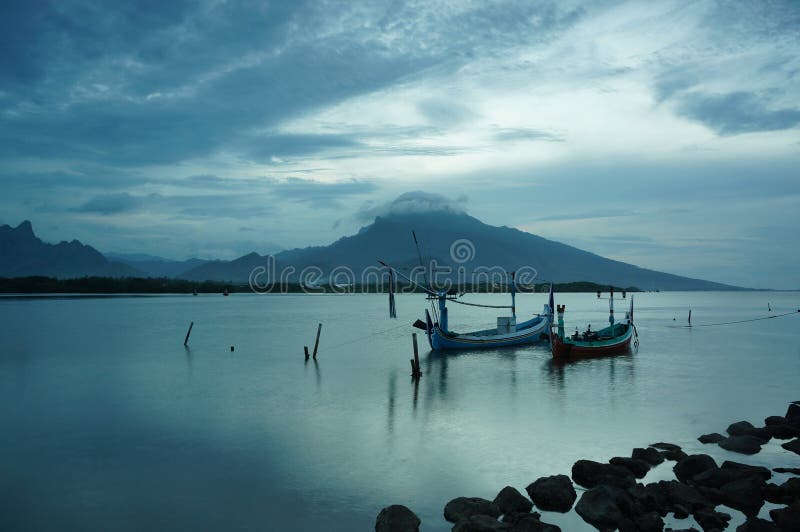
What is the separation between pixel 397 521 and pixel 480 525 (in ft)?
6.16

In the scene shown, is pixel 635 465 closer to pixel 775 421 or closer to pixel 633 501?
pixel 633 501

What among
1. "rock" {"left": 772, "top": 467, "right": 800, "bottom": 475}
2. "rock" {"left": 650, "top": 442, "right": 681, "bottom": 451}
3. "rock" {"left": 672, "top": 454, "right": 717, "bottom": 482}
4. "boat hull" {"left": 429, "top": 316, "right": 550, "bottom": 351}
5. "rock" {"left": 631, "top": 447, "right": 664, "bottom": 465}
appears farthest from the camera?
"boat hull" {"left": 429, "top": 316, "right": 550, "bottom": 351}

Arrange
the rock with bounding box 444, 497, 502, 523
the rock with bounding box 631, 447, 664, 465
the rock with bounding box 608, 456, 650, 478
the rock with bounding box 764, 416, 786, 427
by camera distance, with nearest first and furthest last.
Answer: the rock with bounding box 444, 497, 502, 523, the rock with bounding box 608, 456, 650, 478, the rock with bounding box 631, 447, 664, 465, the rock with bounding box 764, 416, 786, 427

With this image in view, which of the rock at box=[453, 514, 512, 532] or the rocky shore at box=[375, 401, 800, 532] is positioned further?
the rocky shore at box=[375, 401, 800, 532]

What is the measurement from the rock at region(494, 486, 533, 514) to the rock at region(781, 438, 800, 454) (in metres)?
9.37

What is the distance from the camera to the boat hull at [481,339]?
42.4m

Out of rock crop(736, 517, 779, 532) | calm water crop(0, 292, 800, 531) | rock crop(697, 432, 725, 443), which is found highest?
rock crop(736, 517, 779, 532)

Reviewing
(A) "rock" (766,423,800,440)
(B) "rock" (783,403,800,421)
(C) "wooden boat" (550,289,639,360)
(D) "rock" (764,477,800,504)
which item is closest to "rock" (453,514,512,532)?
(D) "rock" (764,477,800,504)

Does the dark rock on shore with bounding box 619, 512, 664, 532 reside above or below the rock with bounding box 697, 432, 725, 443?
above

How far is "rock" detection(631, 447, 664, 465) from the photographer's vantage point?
49.7ft

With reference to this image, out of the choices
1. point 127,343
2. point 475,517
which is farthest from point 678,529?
point 127,343

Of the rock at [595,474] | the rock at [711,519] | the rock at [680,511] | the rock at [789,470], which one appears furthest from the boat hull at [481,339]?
the rock at [711,519]

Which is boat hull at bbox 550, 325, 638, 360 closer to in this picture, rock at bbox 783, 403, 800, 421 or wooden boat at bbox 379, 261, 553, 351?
wooden boat at bbox 379, 261, 553, 351

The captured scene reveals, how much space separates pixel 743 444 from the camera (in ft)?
54.5
